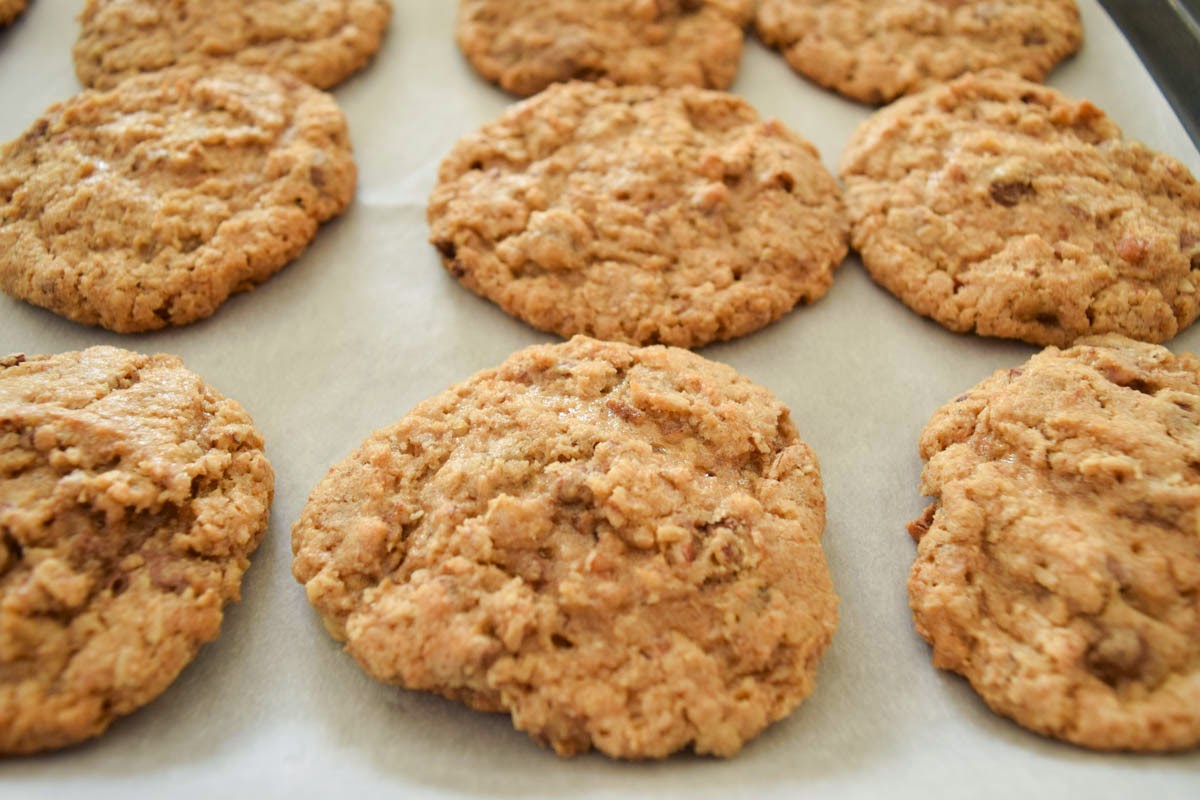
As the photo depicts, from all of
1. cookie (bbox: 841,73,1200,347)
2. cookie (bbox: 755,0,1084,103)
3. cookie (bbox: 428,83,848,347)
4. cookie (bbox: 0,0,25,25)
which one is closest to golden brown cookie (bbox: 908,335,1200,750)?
cookie (bbox: 841,73,1200,347)

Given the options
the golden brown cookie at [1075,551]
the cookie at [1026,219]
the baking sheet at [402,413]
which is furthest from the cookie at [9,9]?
the golden brown cookie at [1075,551]

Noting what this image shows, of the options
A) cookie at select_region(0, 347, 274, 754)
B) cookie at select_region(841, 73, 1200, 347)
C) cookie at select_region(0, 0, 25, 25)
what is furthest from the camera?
cookie at select_region(0, 0, 25, 25)

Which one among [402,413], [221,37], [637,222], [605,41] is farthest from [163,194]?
[605,41]

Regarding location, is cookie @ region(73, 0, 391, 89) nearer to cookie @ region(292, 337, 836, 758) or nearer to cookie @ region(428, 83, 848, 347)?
cookie @ region(428, 83, 848, 347)

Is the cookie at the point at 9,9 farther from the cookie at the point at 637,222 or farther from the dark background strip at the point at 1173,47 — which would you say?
the dark background strip at the point at 1173,47

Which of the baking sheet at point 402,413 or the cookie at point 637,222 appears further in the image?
the cookie at point 637,222

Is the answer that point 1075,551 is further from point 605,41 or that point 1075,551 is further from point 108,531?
point 605,41
